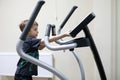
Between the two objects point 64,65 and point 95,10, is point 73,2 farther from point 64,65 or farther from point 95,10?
point 64,65

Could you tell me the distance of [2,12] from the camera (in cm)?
339

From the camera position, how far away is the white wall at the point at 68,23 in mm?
2739

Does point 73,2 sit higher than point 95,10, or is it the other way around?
point 73,2

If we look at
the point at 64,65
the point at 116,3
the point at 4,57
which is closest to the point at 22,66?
the point at 64,65

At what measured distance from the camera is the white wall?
2739 mm

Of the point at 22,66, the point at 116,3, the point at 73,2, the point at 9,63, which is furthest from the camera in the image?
the point at 9,63

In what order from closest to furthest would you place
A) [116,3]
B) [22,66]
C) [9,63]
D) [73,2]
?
[22,66], [116,3], [73,2], [9,63]

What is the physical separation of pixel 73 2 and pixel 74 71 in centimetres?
105

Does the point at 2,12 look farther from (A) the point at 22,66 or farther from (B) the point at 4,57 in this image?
(A) the point at 22,66

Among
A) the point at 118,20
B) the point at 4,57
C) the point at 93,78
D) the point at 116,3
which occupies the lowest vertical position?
the point at 93,78

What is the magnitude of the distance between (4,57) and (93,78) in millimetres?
1478

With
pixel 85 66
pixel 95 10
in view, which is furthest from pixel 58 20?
pixel 85 66

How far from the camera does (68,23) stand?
3.01m

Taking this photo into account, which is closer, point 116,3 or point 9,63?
point 116,3
